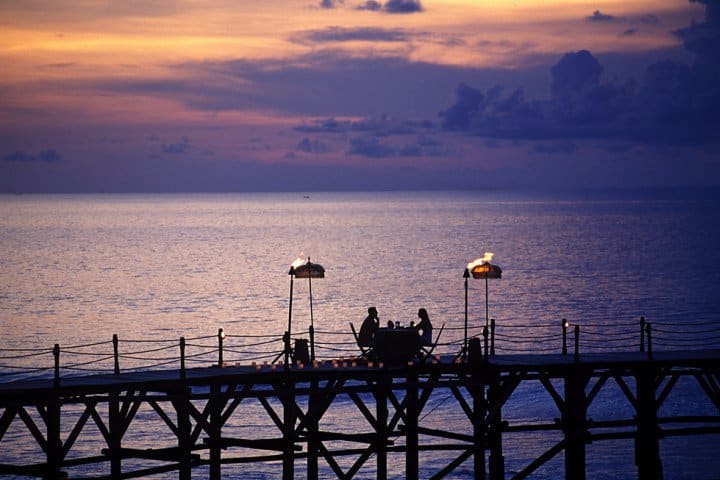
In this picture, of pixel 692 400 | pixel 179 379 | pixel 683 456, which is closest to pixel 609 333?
pixel 692 400

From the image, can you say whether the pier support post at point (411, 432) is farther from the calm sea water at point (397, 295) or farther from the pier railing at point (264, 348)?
the pier railing at point (264, 348)

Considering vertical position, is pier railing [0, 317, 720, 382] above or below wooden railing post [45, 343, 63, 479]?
below

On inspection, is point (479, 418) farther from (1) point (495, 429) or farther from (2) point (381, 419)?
(2) point (381, 419)

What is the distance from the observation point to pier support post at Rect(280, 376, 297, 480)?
28.4 m

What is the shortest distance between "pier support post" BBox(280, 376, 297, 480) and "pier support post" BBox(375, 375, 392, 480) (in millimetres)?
2269

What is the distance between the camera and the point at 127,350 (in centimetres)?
6325

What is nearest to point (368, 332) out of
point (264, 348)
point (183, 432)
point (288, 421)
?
point (288, 421)

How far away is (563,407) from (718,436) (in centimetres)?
1667

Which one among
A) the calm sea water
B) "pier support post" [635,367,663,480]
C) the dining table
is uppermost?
the dining table

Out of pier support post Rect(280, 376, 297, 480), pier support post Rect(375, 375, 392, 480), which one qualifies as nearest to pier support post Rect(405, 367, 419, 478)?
Answer: pier support post Rect(375, 375, 392, 480)

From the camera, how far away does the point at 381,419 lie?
1202 inches

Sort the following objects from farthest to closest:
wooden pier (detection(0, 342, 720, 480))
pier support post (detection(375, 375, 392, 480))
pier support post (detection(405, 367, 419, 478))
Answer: pier support post (detection(405, 367, 419, 478))
pier support post (detection(375, 375, 392, 480))
wooden pier (detection(0, 342, 720, 480))

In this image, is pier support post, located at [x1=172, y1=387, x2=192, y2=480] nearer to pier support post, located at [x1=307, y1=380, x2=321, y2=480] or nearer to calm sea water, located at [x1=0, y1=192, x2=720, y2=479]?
pier support post, located at [x1=307, y1=380, x2=321, y2=480]

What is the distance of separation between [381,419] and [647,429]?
7544 millimetres
